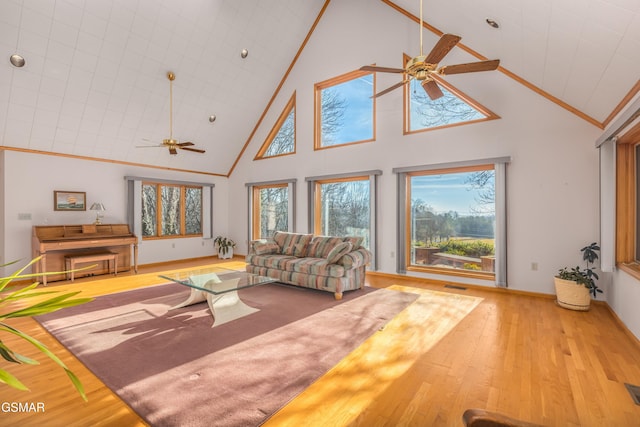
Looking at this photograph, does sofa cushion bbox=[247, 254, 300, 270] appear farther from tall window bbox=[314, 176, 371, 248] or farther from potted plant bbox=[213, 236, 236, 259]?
potted plant bbox=[213, 236, 236, 259]

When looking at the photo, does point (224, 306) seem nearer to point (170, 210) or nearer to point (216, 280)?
point (216, 280)

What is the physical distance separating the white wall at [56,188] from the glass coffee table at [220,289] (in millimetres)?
3469

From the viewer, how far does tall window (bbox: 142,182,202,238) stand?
7262 mm

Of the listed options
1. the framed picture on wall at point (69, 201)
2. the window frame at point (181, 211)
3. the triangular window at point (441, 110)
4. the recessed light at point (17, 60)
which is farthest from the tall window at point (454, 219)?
the framed picture on wall at point (69, 201)

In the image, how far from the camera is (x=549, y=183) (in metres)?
4.41

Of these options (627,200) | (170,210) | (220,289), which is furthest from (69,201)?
(627,200)

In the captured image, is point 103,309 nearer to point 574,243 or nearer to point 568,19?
point 568,19

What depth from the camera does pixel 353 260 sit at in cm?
449

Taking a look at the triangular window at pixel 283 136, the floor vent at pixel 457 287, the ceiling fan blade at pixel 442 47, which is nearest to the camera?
the ceiling fan blade at pixel 442 47

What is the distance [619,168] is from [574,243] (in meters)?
1.17

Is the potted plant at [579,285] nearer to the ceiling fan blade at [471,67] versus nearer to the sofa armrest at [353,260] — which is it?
the sofa armrest at [353,260]

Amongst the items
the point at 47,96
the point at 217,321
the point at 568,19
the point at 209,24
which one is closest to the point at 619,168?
the point at 568,19

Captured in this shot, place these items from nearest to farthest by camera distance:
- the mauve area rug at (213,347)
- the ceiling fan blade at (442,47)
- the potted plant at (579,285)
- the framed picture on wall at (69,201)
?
1. the mauve area rug at (213,347)
2. the ceiling fan blade at (442,47)
3. the potted plant at (579,285)
4. the framed picture on wall at (69,201)

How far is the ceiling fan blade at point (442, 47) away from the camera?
2.65 meters
